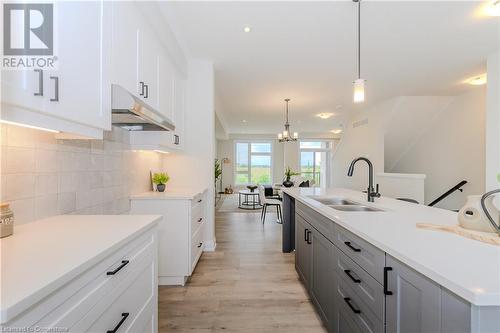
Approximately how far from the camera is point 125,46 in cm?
163

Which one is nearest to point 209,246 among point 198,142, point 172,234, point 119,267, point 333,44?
point 172,234

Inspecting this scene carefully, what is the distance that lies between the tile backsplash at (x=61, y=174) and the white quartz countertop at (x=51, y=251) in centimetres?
12

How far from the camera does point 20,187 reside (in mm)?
1217

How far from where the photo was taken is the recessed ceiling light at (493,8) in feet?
7.47

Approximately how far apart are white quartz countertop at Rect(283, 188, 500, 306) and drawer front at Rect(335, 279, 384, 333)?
350mm

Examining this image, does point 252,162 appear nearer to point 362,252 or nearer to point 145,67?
point 145,67

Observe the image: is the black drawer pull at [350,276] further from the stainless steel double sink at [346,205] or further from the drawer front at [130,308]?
the drawer front at [130,308]

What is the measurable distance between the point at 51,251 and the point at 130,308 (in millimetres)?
465

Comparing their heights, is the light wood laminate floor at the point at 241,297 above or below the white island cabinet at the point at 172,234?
below

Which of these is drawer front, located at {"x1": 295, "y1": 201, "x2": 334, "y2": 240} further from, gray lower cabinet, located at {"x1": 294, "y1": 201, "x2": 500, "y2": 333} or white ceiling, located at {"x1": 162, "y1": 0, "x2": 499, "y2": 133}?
white ceiling, located at {"x1": 162, "y1": 0, "x2": 499, "y2": 133}

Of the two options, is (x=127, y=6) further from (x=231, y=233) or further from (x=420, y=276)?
(x=231, y=233)

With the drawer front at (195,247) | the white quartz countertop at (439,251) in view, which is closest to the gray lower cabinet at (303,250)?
the white quartz countertop at (439,251)

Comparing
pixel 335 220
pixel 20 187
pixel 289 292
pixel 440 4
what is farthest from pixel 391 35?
pixel 20 187

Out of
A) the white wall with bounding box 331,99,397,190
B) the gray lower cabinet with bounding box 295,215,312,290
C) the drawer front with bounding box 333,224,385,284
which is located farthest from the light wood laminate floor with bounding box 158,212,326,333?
the white wall with bounding box 331,99,397,190
